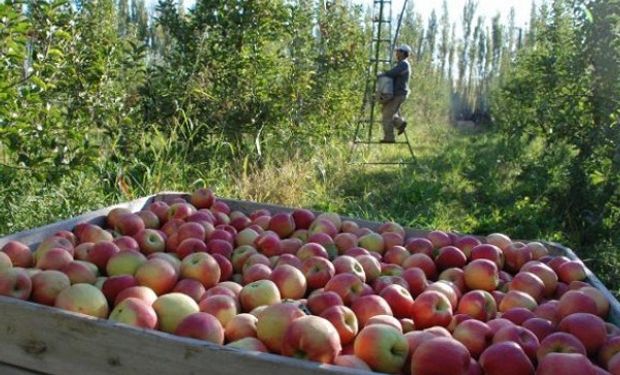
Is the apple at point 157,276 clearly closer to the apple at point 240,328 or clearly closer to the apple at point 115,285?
the apple at point 115,285

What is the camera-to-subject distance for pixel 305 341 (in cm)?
167

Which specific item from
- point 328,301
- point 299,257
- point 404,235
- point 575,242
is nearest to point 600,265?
point 575,242

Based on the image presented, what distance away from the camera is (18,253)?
2.35 meters

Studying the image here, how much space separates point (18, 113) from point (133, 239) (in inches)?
54.6

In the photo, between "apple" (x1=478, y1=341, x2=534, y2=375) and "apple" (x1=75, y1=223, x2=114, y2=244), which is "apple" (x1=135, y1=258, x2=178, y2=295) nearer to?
"apple" (x1=75, y1=223, x2=114, y2=244)

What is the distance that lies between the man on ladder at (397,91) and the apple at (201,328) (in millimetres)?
8403

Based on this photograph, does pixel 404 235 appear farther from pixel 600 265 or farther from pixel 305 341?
pixel 600 265

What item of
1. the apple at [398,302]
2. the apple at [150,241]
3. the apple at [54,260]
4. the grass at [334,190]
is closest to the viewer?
the apple at [398,302]

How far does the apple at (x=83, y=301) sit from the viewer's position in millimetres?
1920

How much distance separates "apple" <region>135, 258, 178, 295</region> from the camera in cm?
222

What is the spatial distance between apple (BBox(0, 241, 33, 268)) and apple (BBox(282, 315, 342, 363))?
1.16 m

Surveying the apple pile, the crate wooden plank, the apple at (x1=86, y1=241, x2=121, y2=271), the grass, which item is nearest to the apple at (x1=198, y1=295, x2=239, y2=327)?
the apple pile

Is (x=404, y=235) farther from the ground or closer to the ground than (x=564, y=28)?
closer to the ground

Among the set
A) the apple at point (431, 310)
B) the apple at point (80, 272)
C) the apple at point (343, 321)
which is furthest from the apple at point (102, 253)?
the apple at point (431, 310)
